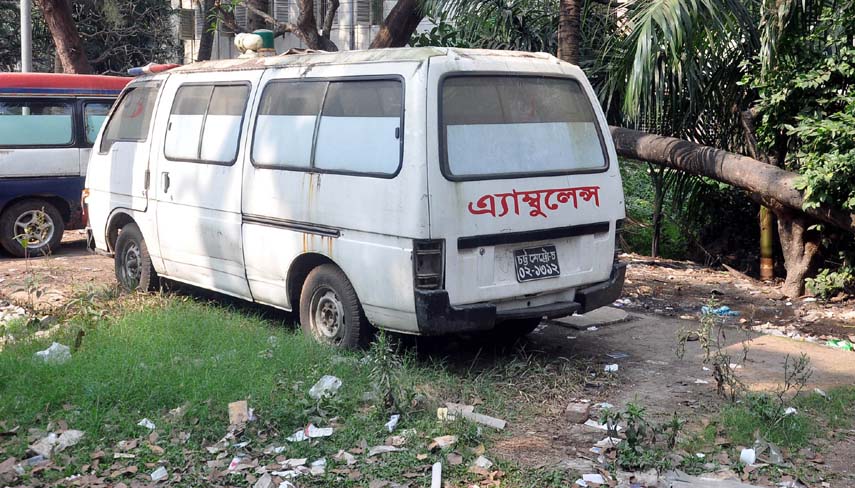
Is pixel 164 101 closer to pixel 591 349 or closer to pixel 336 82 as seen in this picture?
pixel 336 82

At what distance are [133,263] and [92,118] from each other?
3.74 m

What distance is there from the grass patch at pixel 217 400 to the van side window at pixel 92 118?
17.5 feet

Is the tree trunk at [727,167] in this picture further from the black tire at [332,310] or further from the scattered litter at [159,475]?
the scattered litter at [159,475]

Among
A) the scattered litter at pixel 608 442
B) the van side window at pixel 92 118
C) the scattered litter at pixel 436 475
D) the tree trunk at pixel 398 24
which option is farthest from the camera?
the tree trunk at pixel 398 24

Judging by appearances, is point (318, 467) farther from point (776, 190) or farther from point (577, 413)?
point (776, 190)

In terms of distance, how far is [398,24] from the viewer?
12273 mm

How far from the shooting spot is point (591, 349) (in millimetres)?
6961

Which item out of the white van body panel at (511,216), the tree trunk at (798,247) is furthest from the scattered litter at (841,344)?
the white van body panel at (511,216)

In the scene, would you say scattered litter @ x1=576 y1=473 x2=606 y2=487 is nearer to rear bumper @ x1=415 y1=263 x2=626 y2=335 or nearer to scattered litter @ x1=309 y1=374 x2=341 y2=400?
rear bumper @ x1=415 y1=263 x2=626 y2=335

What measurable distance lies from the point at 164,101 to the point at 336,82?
7.13ft

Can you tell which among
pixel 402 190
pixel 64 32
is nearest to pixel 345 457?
pixel 402 190

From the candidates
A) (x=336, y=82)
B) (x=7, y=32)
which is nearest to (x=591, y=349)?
(x=336, y=82)

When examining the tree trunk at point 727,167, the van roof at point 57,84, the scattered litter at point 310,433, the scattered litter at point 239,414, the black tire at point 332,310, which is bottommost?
the scattered litter at point 310,433

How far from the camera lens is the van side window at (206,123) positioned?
6977 millimetres
